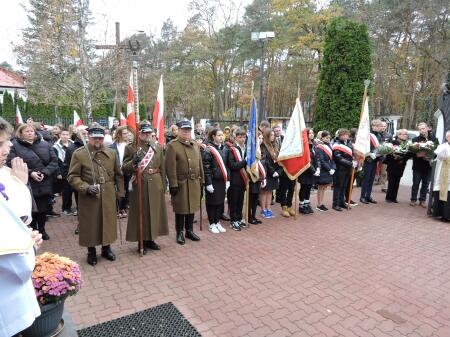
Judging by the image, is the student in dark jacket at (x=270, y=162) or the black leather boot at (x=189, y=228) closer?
the black leather boot at (x=189, y=228)

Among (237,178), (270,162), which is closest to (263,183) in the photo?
(270,162)

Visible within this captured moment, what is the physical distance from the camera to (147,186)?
522 centimetres

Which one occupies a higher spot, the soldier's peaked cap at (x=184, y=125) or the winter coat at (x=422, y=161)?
the soldier's peaked cap at (x=184, y=125)

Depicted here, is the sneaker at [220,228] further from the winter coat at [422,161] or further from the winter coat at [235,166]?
the winter coat at [422,161]

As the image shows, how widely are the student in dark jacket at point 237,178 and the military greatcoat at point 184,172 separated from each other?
0.90m

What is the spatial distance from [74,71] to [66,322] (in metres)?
13.0

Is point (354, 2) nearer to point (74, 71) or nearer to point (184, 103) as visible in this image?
point (184, 103)

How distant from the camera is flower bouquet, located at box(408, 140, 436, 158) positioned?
313 inches

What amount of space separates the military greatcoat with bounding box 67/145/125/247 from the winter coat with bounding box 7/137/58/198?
1.60 meters

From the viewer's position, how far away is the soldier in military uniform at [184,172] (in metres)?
5.54

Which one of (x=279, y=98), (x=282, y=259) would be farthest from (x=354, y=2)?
(x=282, y=259)

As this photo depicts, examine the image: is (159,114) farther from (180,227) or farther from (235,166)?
(180,227)

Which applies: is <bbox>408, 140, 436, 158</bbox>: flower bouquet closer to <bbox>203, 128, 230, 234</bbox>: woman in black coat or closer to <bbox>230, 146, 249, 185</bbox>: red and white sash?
<bbox>230, 146, 249, 185</bbox>: red and white sash

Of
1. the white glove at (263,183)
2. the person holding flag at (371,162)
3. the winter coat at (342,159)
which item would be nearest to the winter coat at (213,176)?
the white glove at (263,183)
